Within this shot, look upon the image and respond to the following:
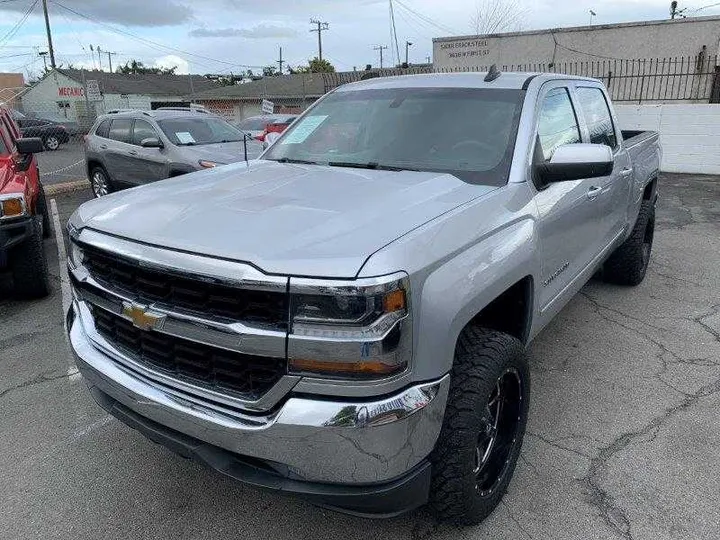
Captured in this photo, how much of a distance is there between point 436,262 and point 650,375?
2.58 meters

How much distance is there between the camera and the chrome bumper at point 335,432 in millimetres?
1830

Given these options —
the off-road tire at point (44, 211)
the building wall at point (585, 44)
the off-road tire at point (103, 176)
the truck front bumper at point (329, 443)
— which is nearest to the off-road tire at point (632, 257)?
the truck front bumper at point (329, 443)

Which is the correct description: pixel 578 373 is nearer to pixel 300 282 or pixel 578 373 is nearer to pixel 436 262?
pixel 436 262

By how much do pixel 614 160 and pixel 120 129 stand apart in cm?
917

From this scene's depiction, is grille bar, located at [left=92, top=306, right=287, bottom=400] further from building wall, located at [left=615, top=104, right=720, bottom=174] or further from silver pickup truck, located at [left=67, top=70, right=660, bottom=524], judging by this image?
building wall, located at [left=615, top=104, right=720, bottom=174]

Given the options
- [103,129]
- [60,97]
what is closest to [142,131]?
[103,129]

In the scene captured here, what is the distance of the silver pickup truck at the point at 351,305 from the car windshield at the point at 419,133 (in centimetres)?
2

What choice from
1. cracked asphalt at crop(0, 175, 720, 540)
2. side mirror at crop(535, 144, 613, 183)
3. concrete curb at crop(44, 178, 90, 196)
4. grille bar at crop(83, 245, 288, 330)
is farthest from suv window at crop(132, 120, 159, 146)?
side mirror at crop(535, 144, 613, 183)

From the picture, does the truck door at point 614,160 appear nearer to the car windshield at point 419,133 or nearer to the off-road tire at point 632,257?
the off-road tire at point 632,257

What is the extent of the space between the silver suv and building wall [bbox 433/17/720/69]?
14059 mm

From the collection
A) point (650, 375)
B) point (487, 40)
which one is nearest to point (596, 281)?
point (650, 375)

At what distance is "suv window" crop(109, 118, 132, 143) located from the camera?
10195mm

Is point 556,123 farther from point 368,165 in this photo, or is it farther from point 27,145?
point 27,145

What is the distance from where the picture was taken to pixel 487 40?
70.0 feet
